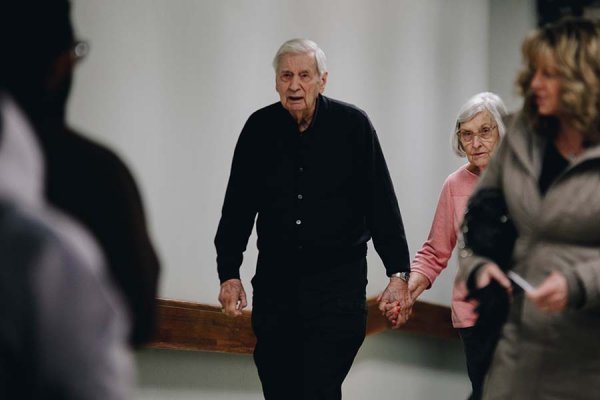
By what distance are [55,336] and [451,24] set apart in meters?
5.47

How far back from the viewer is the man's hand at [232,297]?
13.9 feet

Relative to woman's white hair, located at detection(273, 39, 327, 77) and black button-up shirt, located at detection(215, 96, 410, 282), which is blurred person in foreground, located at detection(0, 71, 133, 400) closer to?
black button-up shirt, located at detection(215, 96, 410, 282)

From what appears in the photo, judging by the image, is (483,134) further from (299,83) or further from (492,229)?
(492,229)

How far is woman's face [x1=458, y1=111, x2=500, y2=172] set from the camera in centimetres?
475

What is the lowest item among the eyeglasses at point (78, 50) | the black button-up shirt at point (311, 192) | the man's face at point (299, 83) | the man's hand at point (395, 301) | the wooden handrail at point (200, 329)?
the wooden handrail at point (200, 329)

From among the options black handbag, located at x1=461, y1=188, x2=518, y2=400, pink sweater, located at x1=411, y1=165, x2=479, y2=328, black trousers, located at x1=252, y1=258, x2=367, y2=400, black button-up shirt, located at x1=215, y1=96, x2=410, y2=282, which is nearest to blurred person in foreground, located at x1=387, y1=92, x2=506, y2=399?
pink sweater, located at x1=411, y1=165, x2=479, y2=328

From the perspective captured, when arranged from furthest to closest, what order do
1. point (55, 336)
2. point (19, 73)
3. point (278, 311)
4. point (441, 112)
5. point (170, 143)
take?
point (441, 112) → point (170, 143) → point (278, 311) → point (19, 73) → point (55, 336)

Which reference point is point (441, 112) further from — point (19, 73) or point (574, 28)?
point (19, 73)

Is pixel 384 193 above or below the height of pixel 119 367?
below

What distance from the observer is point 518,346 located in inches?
112

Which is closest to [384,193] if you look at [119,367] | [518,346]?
[518,346]

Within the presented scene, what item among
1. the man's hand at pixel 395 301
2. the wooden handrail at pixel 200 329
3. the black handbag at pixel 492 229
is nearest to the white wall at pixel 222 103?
the wooden handrail at pixel 200 329

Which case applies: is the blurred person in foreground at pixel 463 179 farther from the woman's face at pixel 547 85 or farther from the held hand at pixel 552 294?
the held hand at pixel 552 294

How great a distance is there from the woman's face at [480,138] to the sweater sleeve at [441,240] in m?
0.15
